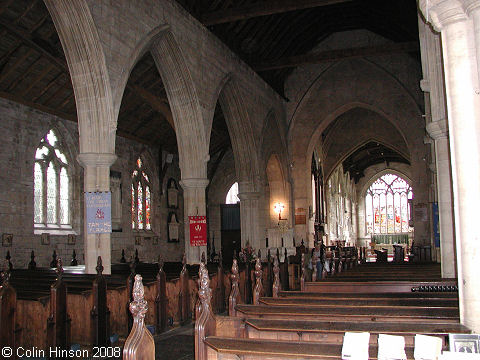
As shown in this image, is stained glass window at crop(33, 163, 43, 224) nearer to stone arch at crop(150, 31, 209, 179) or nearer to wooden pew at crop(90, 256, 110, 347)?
stone arch at crop(150, 31, 209, 179)

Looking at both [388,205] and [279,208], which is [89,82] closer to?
[279,208]

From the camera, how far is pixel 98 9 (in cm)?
858

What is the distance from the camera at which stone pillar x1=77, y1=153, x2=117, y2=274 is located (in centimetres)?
844

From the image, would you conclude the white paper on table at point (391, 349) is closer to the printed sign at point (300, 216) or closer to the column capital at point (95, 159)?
the column capital at point (95, 159)

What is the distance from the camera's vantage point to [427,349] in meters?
2.51

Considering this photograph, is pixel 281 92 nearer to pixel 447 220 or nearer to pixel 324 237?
pixel 324 237

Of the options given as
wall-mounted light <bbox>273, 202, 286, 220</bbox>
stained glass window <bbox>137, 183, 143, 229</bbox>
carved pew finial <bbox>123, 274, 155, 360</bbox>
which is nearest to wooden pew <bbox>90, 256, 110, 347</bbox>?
carved pew finial <bbox>123, 274, 155, 360</bbox>

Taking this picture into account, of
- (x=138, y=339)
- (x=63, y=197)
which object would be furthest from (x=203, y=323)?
(x=63, y=197)

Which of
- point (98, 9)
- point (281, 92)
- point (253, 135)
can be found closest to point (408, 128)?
point (281, 92)

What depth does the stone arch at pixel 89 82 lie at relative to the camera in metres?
8.39

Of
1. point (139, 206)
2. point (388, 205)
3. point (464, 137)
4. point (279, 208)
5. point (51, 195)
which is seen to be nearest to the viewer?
point (464, 137)

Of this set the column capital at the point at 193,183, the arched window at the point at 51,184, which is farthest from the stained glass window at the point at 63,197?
the column capital at the point at 193,183

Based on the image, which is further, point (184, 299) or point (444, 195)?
point (184, 299)

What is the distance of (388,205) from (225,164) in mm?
19129
